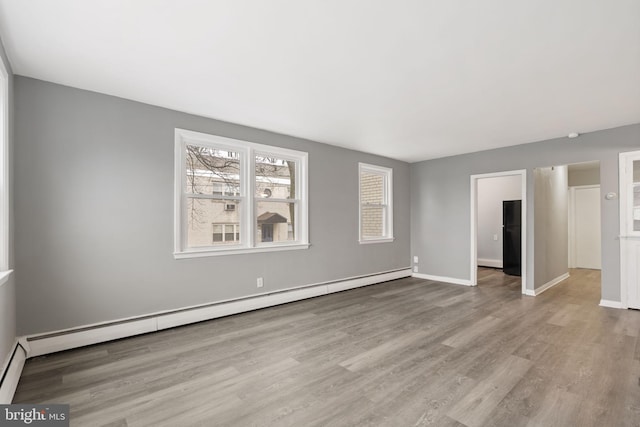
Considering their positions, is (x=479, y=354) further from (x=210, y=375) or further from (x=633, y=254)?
(x=633, y=254)

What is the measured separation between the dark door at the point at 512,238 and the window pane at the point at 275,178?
17.8ft

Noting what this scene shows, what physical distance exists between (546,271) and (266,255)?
500cm

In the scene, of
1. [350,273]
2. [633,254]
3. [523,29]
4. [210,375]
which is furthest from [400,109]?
[633,254]

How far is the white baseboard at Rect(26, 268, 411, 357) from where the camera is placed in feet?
9.12

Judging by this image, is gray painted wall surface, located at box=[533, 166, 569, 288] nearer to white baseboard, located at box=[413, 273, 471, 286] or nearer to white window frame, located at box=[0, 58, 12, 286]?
white baseboard, located at box=[413, 273, 471, 286]

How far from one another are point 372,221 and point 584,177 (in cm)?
584

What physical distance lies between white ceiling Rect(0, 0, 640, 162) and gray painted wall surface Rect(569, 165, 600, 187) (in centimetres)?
439

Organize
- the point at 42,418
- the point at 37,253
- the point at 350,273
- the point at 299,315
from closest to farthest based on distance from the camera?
the point at 42,418, the point at 37,253, the point at 299,315, the point at 350,273

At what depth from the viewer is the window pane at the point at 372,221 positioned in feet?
19.4

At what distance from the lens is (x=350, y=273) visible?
17.8 feet

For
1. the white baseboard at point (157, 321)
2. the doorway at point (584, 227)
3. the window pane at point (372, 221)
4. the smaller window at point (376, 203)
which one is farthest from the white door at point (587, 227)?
the white baseboard at point (157, 321)

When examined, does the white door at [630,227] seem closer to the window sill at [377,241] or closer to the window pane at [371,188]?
the window sill at [377,241]

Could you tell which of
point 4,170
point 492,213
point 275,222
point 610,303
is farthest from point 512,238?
point 4,170

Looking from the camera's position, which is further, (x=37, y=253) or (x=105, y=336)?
(x=105, y=336)
